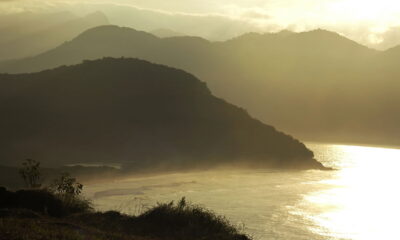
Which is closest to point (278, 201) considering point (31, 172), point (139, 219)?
point (31, 172)

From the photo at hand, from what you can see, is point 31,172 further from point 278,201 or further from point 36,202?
point 278,201

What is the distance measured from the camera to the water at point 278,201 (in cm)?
9956

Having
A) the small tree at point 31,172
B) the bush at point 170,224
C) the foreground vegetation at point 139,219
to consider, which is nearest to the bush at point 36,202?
the foreground vegetation at point 139,219

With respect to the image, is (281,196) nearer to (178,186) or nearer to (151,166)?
(178,186)

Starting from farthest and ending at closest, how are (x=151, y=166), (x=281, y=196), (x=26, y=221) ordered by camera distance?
(x=151, y=166) < (x=281, y=196) < (x=26, y=221)

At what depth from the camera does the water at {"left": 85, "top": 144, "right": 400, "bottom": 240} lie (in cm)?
9956

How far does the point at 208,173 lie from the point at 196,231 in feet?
517

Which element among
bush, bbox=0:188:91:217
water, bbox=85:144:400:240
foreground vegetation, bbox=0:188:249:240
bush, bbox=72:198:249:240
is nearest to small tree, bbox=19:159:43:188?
water, bbox=85:144:400:240

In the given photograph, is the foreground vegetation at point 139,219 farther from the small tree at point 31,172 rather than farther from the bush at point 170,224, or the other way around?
the small tree at point 31,172

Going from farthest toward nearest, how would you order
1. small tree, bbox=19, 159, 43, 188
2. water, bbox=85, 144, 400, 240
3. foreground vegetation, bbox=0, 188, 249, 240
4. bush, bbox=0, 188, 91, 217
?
1. water, bbox=85, 144, 400, 240
2. small tree, bbox=19, 159, 43, 188
3. bush, bbox=0, 188, 91, 217
4. foreground vegetation, bbox=0, 188, 249, 240

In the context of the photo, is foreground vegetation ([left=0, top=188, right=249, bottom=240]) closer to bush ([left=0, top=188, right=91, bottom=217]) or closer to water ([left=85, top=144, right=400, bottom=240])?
bush ([left=0, top=188, right=91, bottom=217])

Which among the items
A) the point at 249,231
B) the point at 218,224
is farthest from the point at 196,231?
the point at 249,231

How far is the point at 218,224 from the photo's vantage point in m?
39.0

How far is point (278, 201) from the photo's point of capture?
13788 cm
